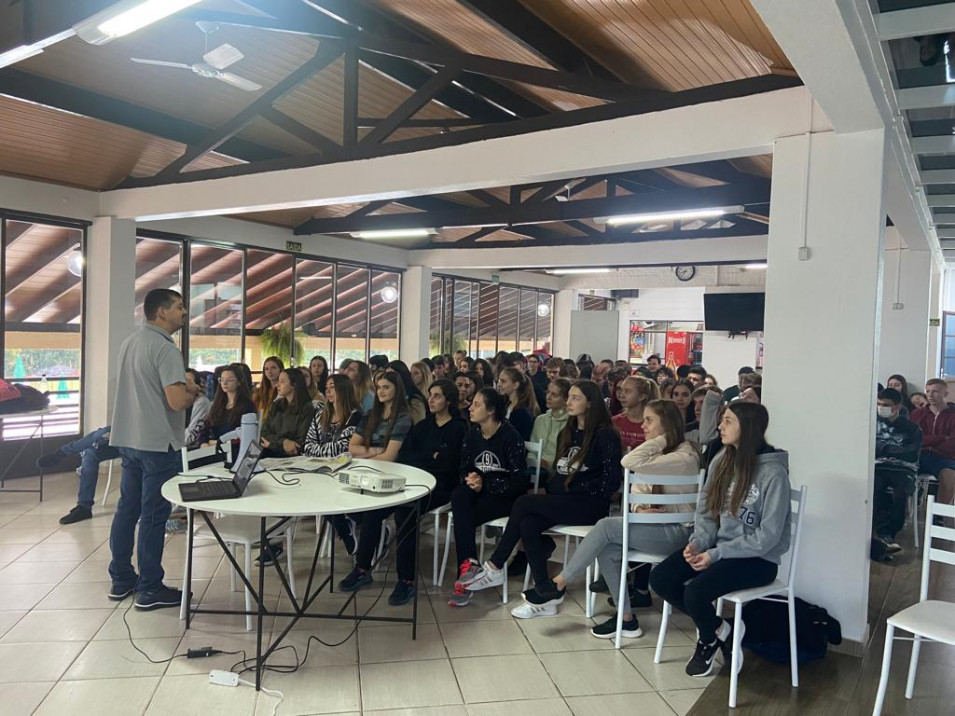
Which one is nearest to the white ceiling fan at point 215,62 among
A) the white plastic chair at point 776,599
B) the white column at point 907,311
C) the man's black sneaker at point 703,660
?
the white plastic chair at point 776,599

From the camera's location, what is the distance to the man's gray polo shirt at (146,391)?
3.43 metres

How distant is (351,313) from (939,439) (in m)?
7.57

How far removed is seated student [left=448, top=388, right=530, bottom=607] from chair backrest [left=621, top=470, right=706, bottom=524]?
807 millimetres

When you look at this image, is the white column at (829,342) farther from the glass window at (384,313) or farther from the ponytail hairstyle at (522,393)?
the glass window at (384,313)

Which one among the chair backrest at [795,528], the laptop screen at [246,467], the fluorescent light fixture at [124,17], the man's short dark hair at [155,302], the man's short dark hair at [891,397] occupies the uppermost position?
the fluorescent light fixture at [124,17]

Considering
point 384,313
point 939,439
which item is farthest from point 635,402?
point 384,313

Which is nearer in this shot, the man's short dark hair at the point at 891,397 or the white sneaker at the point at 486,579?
the white sneaker at the point at 486,579

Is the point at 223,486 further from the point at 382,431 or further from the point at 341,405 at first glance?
the point at 341,405

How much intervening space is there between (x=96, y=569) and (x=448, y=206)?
19.8 feet

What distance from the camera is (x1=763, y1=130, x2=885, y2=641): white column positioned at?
3234 mm

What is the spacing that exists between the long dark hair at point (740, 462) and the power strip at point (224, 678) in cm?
224

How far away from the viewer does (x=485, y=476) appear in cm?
384

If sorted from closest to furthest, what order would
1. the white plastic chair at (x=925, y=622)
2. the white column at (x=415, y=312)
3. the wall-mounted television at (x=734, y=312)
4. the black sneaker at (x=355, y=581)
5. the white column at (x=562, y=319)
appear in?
the white plastic chair at (x=925, y=622) → the black sneaker at (x=355, y=581) → the white column at (x=415, y=312) → the wall-mounted television at (x=734, y=312) → the white column at (x=562, y=319)

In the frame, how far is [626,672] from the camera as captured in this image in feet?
9.86
